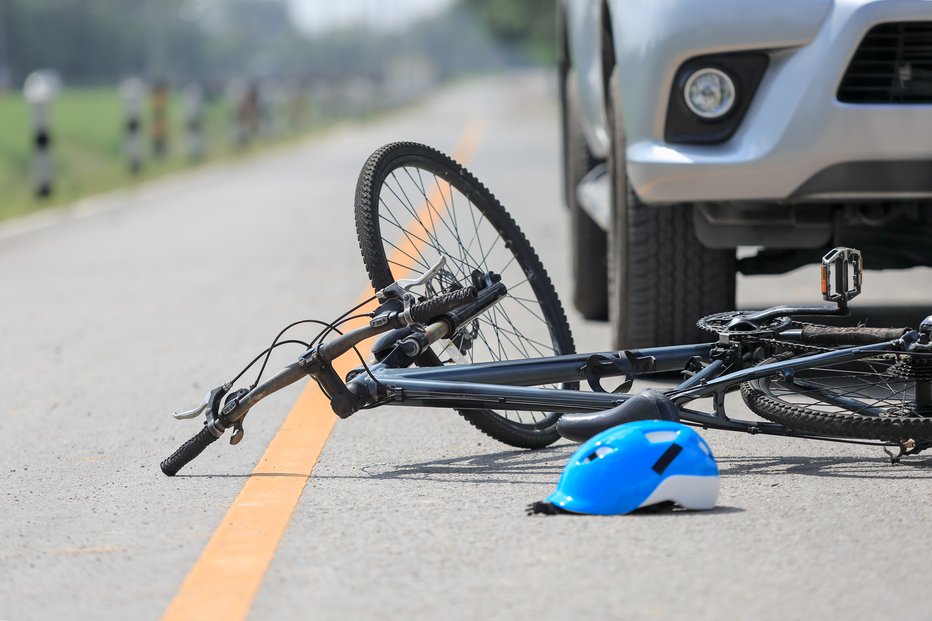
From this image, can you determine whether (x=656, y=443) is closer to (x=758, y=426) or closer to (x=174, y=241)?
(x=758, y=426)

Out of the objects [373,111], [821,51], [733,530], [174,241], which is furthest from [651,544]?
[373,111]

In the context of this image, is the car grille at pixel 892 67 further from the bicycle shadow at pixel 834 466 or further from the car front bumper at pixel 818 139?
the bicycle shadow at pixel 834 466

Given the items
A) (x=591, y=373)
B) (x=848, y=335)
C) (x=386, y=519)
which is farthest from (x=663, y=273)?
(x=386, y=519)

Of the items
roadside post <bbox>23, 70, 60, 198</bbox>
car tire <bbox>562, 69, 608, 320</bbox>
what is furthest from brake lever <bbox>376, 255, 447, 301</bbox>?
roadside post <bbox>23, 70, 60, 198</bbox>

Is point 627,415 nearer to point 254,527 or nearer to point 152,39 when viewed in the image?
point 254,527

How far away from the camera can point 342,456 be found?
4609 millimetres

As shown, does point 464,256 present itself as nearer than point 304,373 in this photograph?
No

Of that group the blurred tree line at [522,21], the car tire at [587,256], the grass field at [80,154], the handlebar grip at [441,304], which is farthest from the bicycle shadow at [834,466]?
the blurred tree line at [522,21]

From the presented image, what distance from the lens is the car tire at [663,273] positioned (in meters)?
5.47

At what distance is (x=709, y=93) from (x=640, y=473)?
163 cm

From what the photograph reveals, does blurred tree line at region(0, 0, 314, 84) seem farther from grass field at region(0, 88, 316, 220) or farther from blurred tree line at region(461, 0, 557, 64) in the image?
grass field at region(0, 88, 316, 220)

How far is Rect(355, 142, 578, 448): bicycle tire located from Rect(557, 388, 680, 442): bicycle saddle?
45cm

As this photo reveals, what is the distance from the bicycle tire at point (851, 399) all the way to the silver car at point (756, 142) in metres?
Answer: 0.79

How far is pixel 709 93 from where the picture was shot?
16.3 feet
